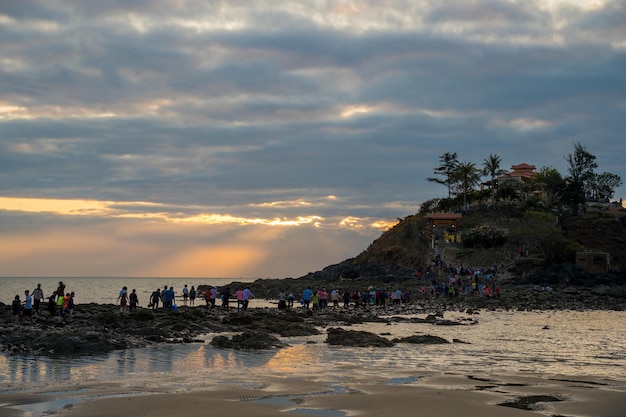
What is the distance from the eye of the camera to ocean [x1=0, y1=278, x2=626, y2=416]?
1389cm

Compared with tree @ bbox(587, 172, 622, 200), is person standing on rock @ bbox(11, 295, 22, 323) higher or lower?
lower

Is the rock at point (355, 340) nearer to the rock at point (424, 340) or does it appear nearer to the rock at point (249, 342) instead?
the rock at point (424, 340)

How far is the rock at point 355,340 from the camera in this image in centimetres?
2172

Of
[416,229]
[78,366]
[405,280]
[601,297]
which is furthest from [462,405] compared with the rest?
[416,229]

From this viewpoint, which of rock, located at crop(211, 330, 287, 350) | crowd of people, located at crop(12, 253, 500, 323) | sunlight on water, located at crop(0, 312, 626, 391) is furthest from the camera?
crowd of people, located at crop(12, 253, 500, 323)

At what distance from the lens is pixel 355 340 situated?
22.1m

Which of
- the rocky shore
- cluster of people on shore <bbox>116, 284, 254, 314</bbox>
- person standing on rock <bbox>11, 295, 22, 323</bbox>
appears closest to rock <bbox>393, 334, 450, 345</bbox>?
the rocky shore

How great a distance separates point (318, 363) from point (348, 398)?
5.83 metres

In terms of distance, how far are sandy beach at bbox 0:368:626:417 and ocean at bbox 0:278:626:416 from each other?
440 millimetres

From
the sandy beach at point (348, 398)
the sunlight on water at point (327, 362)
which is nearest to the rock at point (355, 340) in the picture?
the sunlight on water at point (327, 362)

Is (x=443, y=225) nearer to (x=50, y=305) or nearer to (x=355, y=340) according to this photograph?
(x=50, y=305)

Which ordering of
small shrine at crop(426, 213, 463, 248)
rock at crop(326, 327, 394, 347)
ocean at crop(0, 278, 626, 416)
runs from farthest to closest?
small shrine at crop(426, 213, 463, 248), rock at crop(326, 327, 394, 347), ocean at crop(0, 278, 626, 416)

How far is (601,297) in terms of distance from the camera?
5675 cm

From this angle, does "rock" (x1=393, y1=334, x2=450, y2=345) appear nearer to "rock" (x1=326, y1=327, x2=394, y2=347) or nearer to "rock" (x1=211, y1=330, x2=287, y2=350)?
"rock" (x1=326, y1=327, x2=394, y2=347)
